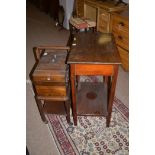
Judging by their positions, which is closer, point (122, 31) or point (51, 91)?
point (51, 91)

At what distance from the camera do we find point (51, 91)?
2207 millimetres

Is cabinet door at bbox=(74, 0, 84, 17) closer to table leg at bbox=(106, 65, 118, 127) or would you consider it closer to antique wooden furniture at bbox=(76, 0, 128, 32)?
antique wooden furniture at bbox=(76, 0, 128, 32)

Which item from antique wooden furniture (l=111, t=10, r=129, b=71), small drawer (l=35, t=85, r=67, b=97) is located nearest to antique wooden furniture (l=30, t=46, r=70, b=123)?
small drawer (l=35, t=85, r=67, b=97)

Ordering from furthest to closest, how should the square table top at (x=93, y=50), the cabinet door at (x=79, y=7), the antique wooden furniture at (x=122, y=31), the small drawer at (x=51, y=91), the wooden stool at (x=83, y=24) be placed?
the cabinet door at (x=79, y=7) < the wooden stool at (x=83, y=24) < the antique wooden furniture at (x=122, y=31) < the small drawer at (x=51, y=91) < the square table top at (x=93, y=50)

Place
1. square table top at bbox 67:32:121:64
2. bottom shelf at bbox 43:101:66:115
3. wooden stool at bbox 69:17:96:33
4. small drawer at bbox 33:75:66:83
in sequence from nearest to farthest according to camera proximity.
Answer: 1. square table top at bbox 67:32:121:64
2. small drawer at bbox 33:75:66:83
3. bottom shelf at bbox 43:101:66:115
4. wooden stool at bbox 69:17:96:33

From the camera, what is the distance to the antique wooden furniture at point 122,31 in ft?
10.4

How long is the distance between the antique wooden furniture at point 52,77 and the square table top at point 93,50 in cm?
17

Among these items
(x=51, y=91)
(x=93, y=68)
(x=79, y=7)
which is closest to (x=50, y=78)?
(x=51, y=91)

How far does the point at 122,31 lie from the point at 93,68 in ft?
4.91

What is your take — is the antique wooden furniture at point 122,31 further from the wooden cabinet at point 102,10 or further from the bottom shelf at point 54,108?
the bottom shelf at point 54,108

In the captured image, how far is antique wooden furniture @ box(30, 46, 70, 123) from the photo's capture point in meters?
2.08

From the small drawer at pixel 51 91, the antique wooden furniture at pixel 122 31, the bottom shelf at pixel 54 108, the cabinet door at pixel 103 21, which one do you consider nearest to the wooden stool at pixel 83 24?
the cabinet door at pixel 103 21

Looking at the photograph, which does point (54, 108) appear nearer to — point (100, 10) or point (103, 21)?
point (103, 21)
